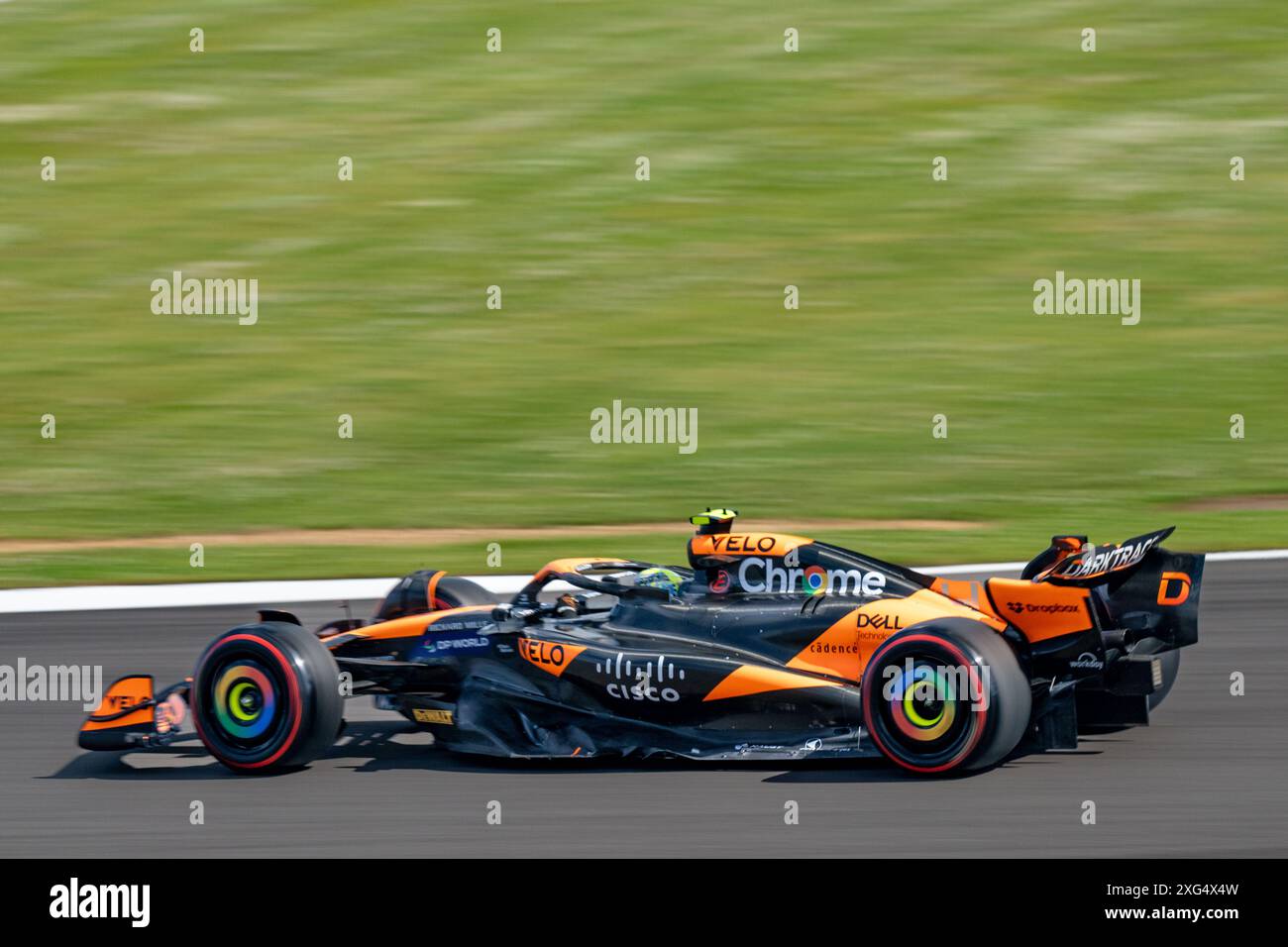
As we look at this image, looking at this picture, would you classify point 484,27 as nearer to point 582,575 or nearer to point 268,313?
point 268,313

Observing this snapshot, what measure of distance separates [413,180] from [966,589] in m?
18.4

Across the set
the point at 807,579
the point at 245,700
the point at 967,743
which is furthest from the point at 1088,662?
the point at 245,700

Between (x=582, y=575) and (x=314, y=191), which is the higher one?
(x=314, y=191)

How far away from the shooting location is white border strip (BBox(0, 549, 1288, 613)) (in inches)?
520

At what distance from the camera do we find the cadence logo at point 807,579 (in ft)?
26.8

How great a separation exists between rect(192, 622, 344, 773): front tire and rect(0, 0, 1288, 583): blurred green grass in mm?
6577

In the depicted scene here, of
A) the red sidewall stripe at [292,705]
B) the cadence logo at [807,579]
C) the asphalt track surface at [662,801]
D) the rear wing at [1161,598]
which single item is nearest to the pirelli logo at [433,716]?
the asphalt track surface at [662,801]

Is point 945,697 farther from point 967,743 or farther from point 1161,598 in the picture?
point 1161,598

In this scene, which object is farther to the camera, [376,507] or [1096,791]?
[376,507]

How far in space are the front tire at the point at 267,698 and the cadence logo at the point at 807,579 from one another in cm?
207

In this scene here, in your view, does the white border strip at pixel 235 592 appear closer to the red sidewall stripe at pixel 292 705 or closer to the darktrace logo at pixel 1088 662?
→ the red sidewall stripe at pixel 292 705

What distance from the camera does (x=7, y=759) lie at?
29.0 feet

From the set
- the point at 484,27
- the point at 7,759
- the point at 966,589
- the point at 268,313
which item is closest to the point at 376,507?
the point at 268,313

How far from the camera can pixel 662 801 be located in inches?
290
